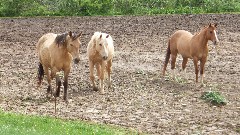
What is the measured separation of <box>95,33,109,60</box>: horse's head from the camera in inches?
512

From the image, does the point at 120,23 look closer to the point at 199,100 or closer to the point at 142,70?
the point at 142,70

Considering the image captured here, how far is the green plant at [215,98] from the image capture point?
12391 mm

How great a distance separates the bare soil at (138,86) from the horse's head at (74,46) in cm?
110

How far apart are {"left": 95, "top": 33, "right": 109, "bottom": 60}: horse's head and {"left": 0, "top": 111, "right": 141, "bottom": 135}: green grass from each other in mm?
2783

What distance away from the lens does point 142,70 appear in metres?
16.3

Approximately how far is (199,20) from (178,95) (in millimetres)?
13273

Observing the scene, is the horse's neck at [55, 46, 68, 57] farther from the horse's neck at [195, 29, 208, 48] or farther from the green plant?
the horse's neck at [195, 29, 208, 48]

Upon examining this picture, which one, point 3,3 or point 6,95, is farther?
point 3,3

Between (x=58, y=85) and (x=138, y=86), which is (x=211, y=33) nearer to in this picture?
(x=138, y=86)

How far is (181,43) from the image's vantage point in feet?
49.4

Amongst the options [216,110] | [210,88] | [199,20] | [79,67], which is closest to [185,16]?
[199,20]

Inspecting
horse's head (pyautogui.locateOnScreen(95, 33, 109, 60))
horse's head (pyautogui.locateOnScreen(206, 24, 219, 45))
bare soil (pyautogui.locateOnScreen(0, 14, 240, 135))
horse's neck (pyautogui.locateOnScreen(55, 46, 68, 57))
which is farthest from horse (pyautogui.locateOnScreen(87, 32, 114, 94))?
horse's head (pyautogui.locateOnScreen(206, 24, 219, 45))

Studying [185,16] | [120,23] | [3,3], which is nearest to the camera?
[120,23]

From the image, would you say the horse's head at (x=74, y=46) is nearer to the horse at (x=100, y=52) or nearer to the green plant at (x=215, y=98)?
the horse at (x=100, y=52)
